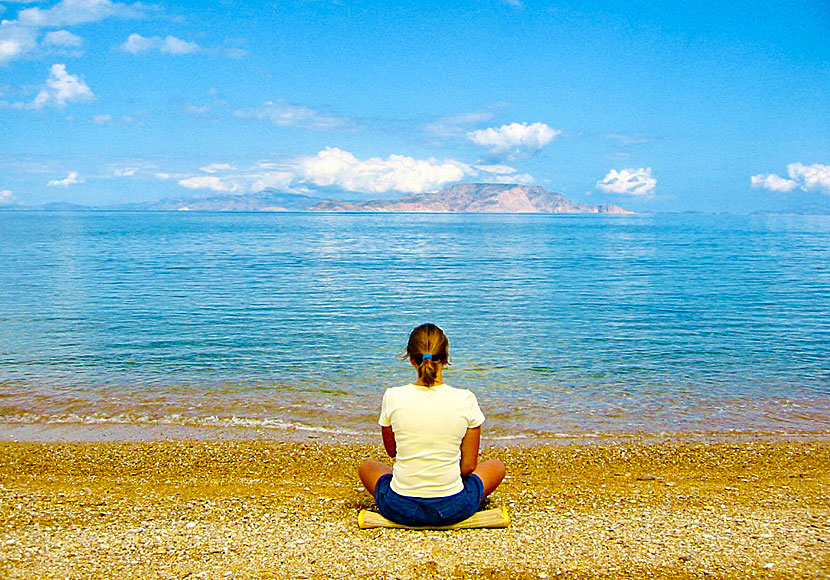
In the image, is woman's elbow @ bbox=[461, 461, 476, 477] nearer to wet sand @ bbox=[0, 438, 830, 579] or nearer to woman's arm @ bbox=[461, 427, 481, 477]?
woman's arm @ bbox=[461, 427, 481, 477]

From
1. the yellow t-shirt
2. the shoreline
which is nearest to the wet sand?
the yellow t-shirt

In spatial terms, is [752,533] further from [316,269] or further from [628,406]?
[316,269]

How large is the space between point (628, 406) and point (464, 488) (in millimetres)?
7432

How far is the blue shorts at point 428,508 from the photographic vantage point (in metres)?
6.85

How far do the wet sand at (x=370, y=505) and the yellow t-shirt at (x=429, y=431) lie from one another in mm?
559

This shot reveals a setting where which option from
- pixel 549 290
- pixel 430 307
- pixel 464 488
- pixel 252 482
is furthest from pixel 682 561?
pixel 549 290

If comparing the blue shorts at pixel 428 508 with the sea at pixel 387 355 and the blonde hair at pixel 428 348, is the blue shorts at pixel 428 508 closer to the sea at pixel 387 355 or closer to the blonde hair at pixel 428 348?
the blonde hair at pixel 428 348

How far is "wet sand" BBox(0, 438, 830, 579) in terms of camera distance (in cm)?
630

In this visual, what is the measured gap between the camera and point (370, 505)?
8.04 m

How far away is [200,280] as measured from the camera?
38.4 meters

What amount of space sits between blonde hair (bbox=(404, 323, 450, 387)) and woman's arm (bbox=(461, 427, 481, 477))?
0.83 m

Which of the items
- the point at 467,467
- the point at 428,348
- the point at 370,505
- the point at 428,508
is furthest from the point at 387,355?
the point at 428,348

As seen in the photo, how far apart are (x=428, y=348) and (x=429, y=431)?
90 centimetres

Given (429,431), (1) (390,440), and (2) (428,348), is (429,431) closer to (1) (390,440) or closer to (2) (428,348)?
(1) (390,440)
